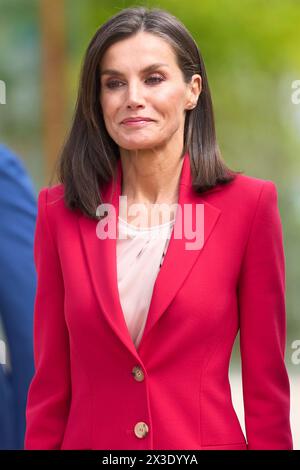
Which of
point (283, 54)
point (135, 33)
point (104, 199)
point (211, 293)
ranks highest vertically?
point (283, 54)

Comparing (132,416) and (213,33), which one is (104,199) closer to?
(132,416)

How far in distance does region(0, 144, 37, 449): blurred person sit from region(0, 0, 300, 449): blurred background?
225 inches

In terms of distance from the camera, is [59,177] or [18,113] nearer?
[59,177]

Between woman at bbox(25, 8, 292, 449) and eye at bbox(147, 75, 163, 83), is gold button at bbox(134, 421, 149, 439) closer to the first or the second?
woman at bbox(25, 8, 292, 449)

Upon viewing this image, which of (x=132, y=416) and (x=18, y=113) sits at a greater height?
(x=18, y=113)

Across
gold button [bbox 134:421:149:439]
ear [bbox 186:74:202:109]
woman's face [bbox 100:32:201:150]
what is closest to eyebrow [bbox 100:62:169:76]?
woman's face [bbox 100:32:201:150]

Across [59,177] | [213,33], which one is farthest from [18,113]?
[59,177]

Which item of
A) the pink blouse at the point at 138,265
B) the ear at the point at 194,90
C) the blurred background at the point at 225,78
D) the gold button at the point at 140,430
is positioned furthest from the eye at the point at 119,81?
the blurred background at the point at 225,78

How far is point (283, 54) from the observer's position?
9.38m

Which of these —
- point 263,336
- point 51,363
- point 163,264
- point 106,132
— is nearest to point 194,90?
point 106,132

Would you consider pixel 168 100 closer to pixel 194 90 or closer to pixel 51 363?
pixel 194 90

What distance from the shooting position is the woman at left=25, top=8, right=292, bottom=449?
9.77ft

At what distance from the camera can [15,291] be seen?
10.9ft

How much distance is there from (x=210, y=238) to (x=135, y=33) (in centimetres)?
56
